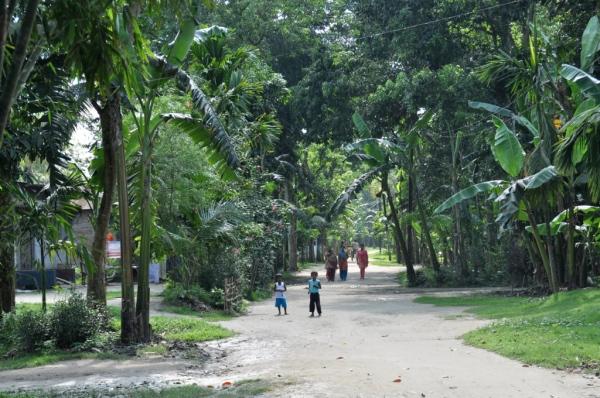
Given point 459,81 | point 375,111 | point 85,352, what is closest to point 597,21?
point 459,81

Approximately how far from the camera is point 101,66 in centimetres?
666

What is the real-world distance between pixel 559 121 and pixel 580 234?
338 cm

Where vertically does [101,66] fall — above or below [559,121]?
below

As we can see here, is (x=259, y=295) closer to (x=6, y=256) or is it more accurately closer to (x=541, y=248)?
(x=541, y=248)

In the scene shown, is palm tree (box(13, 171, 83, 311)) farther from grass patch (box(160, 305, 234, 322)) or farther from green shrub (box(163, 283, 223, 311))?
green shrub (box(163, 283, 223, 311))

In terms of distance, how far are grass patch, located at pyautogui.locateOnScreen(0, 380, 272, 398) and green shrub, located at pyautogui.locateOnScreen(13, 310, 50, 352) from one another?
172 inches

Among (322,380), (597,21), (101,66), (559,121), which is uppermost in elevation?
(597,21)

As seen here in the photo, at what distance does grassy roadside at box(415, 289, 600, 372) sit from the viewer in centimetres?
1048

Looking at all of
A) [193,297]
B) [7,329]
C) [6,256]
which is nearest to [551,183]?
[193,297]

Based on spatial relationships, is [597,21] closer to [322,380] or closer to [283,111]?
[322,380]

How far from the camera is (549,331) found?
500 inches

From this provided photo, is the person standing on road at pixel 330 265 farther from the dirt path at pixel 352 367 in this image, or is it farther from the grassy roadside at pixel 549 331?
the dirt path at pixel 352 367

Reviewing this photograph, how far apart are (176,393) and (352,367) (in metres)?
3.02

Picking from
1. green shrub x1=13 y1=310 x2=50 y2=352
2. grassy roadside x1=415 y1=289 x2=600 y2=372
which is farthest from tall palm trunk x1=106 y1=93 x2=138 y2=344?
grassy roadside x1=415 y1=289 x2=600 y2=372
